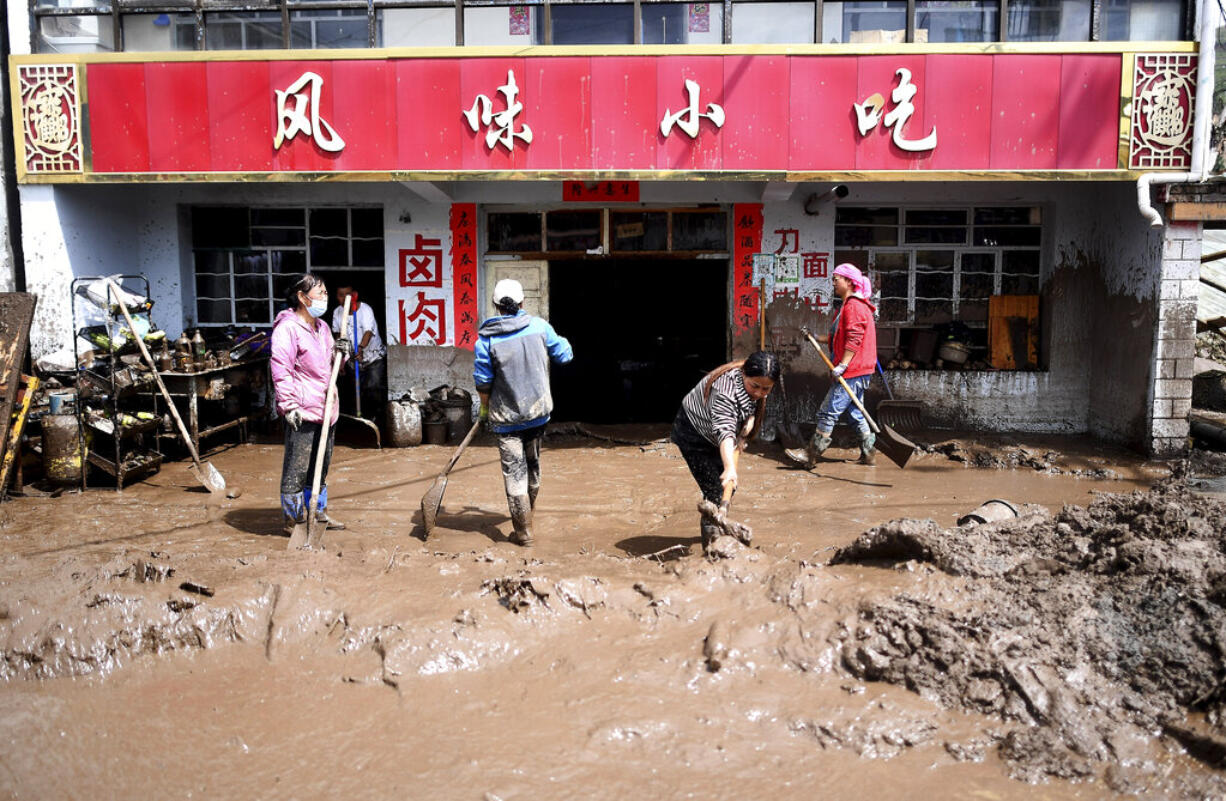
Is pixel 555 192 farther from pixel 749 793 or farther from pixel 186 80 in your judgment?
pixel 749 793

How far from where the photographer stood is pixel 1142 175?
337 inches

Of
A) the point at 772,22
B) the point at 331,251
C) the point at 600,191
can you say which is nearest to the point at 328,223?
the point at 331,251

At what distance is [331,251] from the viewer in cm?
1087

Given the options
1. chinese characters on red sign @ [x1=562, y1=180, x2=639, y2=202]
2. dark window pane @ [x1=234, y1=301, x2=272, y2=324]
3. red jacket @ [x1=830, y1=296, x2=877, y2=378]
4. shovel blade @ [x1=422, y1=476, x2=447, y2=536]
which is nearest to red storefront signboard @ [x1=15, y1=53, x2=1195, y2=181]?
chinese characters on red sign @ [x1=562, y1=180, x2=639, y2=202]

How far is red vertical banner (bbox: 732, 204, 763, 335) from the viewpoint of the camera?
33.6 feet

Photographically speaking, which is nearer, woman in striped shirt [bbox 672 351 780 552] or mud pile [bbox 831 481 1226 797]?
mud pile [bbox 831 481 1226 797]

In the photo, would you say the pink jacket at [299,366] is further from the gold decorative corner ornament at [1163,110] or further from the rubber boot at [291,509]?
the gold decorative corner ornament at [1163,110]

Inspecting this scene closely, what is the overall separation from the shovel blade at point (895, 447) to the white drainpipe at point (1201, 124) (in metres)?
3.20

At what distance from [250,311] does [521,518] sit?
21.4ft

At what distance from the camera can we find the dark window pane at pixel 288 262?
10.9 metres

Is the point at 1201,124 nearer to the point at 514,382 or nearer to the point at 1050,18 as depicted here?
the point at 1050,18

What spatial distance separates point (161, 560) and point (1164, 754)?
5243 mm

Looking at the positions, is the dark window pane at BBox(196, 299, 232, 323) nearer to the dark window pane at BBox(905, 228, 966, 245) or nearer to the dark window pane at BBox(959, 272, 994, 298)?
the dark window pane at BBox(905, 228, 966, 245)

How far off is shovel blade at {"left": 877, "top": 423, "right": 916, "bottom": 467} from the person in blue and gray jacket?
4.00m
